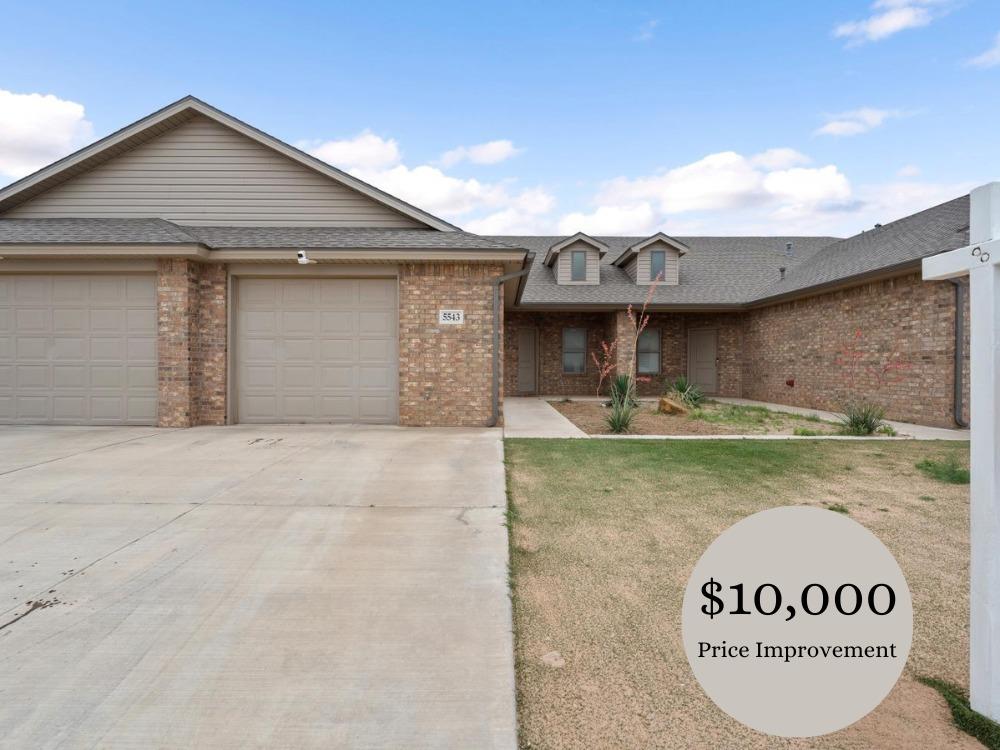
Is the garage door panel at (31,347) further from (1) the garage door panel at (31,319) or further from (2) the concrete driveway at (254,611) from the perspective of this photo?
(2) the concrete driveway at (254,611)

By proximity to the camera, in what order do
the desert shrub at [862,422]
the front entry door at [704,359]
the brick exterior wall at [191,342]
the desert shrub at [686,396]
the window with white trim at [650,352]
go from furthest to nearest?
1. the window with white trim at [650,352]
2. the front entry door at [704,359]
3. the desert shrub at [686,396]
4. the brick exterior wall at [191,342]
5. the desert shrub at [862,422]

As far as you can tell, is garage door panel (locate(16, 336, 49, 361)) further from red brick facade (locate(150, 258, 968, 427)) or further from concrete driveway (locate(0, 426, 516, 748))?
concrete driveway (locate(0, 426, 516, 748))

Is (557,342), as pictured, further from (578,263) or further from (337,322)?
(337,322)

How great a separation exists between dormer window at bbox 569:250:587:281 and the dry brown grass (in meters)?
11.5

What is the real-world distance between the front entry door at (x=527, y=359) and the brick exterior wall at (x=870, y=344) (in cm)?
734

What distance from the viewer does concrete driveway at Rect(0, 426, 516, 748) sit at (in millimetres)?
1883

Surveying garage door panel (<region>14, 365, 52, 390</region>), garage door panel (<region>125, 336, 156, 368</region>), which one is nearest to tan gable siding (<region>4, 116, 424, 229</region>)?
garage door panel (<region>125, 336, 156, 368</region>)

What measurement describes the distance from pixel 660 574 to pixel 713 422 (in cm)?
808

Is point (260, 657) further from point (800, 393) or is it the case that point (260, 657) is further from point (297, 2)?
point (800, 393)

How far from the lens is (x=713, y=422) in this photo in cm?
1041

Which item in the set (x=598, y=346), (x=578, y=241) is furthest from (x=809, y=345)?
(x=578, y=241)

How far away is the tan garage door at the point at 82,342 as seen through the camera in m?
9.30

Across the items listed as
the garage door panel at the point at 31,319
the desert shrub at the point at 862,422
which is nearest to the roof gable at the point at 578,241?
the desert shrub at the point at 862,422

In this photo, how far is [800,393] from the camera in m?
13.8
